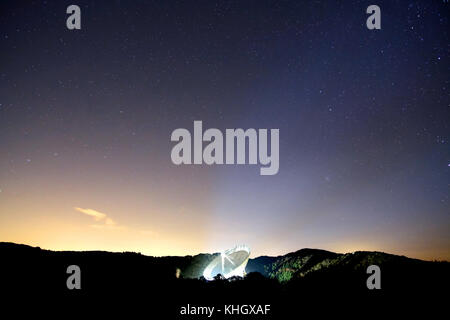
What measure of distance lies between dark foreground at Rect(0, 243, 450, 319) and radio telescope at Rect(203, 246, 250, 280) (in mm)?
3573

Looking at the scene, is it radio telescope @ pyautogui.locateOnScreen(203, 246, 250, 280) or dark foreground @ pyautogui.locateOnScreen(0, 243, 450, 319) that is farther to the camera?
radio telescope @ pyautogui.locateOnScreen(203, 246, 250, 280)

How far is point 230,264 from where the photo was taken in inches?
1160

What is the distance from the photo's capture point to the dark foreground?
15.7 metres

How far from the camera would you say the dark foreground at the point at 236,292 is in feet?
51.5

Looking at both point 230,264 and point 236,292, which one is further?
point 230,264

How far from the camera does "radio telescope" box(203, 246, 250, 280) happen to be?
28.2m

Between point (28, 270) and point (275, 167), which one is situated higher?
point (275, 167)

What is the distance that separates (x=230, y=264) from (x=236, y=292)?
923 centimetres

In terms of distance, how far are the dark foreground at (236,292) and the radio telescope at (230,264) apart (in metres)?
3.57

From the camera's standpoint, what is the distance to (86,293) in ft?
62.3
